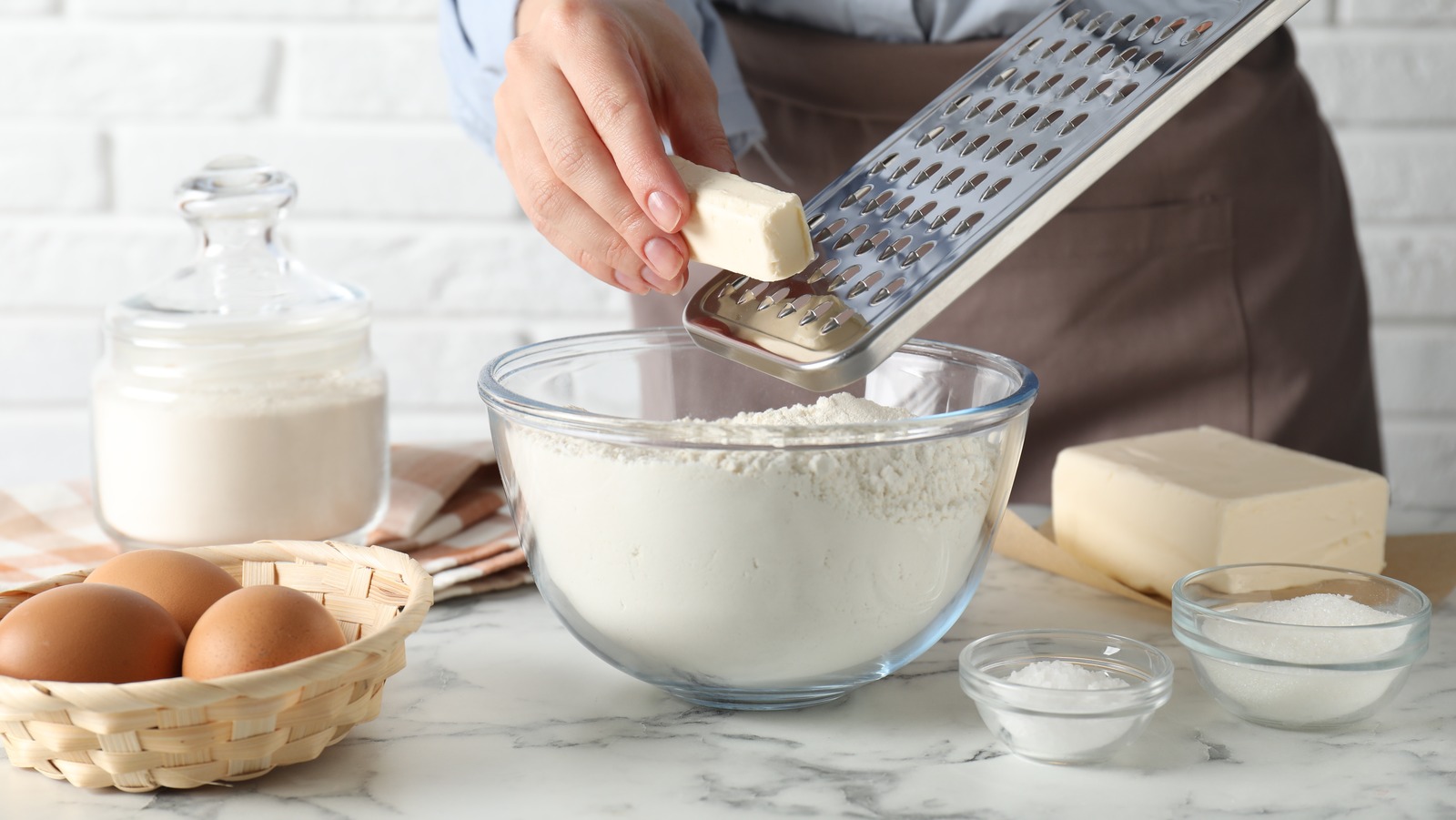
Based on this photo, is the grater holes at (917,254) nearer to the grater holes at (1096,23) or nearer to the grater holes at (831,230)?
the grater holes at (831,230)

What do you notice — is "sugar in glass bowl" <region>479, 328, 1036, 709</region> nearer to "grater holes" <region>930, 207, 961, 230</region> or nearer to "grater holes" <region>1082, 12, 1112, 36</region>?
"grater holes" <region>930, 207, 961, 230</region>

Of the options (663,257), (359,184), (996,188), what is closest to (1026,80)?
(996,188)

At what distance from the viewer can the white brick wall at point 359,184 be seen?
1.70 meters

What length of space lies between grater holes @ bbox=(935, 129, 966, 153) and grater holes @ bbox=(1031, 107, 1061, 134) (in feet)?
0.17

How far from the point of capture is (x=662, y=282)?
77 centimetres

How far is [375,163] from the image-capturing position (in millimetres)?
1736

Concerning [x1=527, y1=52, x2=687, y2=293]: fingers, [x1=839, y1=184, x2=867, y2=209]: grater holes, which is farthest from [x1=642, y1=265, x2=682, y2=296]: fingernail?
[x1=839, y1=184, x2=867, y2=209]: grater holes

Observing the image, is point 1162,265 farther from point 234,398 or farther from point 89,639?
point 89,639

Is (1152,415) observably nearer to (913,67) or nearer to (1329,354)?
(1329,354)

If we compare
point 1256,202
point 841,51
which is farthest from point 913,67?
point 1256,202

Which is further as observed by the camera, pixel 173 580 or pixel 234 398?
pixel 234 398

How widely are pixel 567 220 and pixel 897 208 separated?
209 millimetres

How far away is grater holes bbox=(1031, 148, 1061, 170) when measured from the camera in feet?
2.13

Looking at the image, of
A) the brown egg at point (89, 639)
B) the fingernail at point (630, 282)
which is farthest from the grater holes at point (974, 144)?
the brown egg at point (89, 639)
